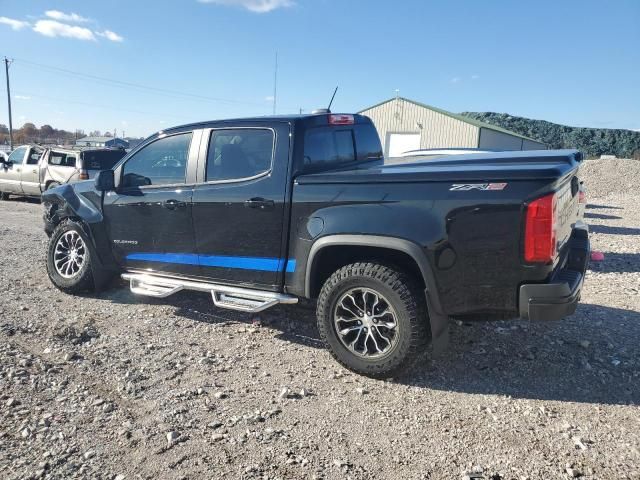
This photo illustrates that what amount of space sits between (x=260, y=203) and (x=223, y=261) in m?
0.67

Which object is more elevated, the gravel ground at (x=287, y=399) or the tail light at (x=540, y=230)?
the tail light at (x=540, y=230)

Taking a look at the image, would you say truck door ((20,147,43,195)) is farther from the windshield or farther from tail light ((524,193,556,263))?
tail light ((524,193,556,263))

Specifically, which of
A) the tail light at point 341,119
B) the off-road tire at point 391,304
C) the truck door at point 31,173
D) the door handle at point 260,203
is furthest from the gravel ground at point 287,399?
the truck door at point 31,173

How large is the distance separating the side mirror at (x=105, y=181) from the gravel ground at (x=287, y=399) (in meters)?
1.23

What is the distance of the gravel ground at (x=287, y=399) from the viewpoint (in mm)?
2607

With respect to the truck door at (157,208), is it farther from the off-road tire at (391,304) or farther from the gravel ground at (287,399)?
the off-road tire at (391,304)

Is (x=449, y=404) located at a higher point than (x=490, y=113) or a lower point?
lower

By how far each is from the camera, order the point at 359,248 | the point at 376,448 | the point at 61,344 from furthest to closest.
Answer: the point at 61,344 → the point at 359,248 → the point at 376,448

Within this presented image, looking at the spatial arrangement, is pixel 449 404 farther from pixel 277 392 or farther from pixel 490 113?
pixel 490 113

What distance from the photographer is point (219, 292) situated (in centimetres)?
425

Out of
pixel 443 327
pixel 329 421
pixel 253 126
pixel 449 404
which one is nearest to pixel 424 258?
pixel 443 327

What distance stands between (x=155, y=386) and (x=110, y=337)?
1.07 metres

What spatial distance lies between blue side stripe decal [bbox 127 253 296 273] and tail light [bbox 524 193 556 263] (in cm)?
173

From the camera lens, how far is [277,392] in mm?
3379
